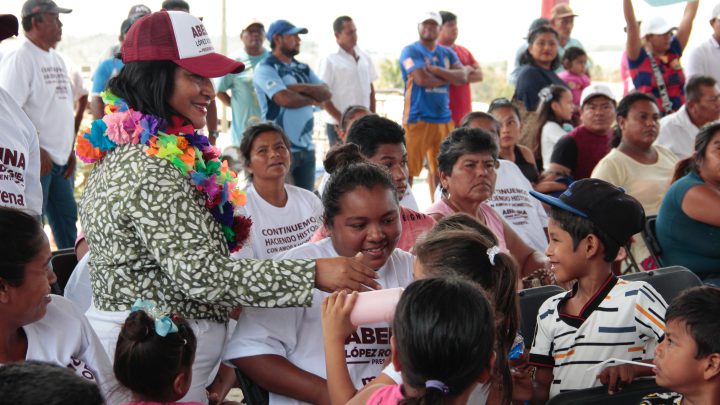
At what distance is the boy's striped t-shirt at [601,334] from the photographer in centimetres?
252

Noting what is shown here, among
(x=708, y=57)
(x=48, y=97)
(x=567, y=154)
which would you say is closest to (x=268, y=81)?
(x=48, y=97)

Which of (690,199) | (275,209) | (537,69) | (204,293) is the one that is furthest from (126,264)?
(537,69)

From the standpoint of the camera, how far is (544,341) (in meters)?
2.64

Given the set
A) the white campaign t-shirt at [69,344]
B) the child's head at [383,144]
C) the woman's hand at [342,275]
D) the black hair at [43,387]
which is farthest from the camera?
the child's head at [383,144]

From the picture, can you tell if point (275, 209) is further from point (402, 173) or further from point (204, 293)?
point (204, 293)

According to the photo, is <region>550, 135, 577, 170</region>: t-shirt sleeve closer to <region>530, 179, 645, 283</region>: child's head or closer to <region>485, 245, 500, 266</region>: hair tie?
<region>530, 179, 645, 283</region>: child's head

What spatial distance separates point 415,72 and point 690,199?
167 inches

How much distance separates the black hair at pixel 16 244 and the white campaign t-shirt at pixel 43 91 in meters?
3.59

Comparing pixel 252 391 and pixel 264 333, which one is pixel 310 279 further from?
pixel 252 391

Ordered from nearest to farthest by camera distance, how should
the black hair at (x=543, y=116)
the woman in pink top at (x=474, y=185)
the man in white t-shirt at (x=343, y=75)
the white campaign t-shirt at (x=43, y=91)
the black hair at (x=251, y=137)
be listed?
1. the woman in pink top at (x=474, y=185)
2. the black hair at (x=251, y=137)
3. the white campaign t-shirt at (x=43, y=91)
4. the black hair at (x=543, y=116)
5. the man in white t-shirt at (x=343, y=75)

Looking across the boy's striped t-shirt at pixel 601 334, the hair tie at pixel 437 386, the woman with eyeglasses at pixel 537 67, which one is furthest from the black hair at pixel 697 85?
the hair tie at pixel 437 386

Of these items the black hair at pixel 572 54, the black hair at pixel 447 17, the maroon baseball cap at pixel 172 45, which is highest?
the black hair at pixel 447 17

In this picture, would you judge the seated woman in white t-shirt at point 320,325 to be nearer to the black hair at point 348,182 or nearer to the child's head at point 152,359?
the black hair at point 348,182

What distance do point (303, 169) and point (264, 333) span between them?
4613 millimetres
